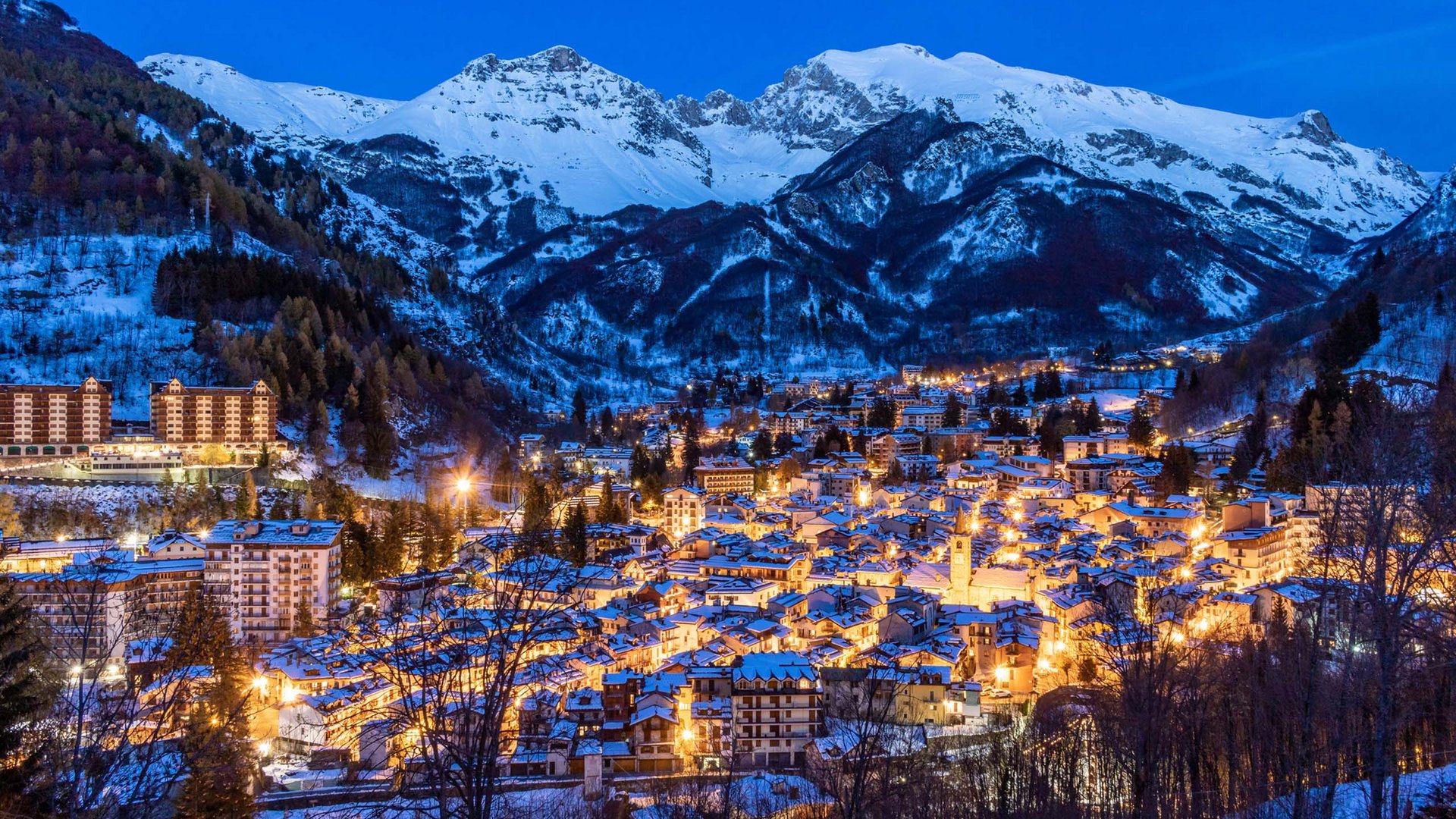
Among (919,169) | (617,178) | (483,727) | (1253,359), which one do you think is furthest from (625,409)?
(617,178)

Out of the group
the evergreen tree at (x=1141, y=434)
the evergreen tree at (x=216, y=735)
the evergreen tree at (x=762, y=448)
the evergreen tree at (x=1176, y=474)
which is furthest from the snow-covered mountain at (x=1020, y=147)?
the evergreen tree at (x=216, y=735)

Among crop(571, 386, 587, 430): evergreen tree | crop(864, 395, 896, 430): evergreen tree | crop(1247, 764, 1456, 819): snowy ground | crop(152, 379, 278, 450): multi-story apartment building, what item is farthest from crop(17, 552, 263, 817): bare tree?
crop(864, 395, 896, 430): evergreen tree

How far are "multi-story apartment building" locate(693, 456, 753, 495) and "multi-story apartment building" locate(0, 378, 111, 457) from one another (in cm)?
2551

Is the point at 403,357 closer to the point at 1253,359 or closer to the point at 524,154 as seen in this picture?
the point at 1253,359

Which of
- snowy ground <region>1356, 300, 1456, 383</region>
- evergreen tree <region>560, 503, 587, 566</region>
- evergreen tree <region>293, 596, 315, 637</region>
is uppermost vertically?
snowy ground <region>1356, 300, 1456, 383</region>

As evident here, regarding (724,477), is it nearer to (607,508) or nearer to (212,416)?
(607,508)

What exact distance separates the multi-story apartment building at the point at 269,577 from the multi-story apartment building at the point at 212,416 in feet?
39.8

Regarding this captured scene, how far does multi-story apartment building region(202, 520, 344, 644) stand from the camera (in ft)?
93.3

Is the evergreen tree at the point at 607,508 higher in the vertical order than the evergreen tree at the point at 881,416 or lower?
lower

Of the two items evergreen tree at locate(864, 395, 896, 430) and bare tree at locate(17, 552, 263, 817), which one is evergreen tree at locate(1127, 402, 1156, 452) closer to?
evergreen tree at locate(864, 395, 896, 430)

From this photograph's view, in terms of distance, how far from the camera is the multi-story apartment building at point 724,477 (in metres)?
47.1

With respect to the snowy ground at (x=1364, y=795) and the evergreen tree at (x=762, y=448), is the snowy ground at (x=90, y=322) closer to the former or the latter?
the evergreen tree at (x=762, y=448)

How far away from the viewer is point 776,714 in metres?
20.4

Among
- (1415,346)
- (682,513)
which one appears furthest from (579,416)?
(1415,346)
